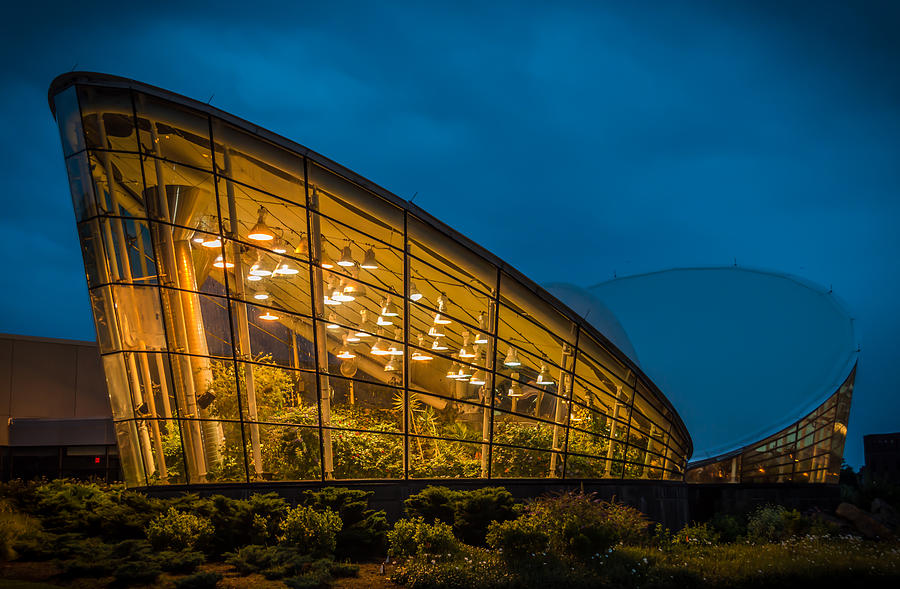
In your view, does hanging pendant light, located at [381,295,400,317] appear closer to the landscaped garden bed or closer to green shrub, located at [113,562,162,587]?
the landscaped garden bed

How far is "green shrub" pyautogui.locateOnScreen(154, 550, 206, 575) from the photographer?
40.7ft

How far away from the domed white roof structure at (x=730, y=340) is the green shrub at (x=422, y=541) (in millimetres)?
23122

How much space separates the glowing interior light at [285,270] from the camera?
17.4m

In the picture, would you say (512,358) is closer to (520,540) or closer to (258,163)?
(520,540)

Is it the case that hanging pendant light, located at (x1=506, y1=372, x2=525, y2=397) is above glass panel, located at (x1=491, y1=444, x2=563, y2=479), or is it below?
above

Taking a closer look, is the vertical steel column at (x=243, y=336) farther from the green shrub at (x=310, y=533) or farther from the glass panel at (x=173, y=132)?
the green shrub at (x=310, y=533)

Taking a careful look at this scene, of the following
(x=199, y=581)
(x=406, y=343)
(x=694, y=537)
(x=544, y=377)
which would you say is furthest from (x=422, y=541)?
(x=694, y=537)

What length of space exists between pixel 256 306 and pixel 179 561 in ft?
21.3

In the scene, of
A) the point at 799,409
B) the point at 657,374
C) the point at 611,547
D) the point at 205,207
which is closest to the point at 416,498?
the point at 611,547

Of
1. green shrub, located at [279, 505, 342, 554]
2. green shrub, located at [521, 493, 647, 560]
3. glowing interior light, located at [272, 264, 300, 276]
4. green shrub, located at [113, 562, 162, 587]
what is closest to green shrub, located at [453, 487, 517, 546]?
green shrub, located at [521, 493, 647, 560]

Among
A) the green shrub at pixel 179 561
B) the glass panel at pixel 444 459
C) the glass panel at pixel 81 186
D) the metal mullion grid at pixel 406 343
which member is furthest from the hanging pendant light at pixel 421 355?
the glass panel at pixel 81 186

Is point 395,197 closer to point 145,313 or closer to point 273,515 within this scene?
point 145,313

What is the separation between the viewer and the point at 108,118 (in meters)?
16.4

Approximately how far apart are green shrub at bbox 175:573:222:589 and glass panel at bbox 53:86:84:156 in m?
9.91
